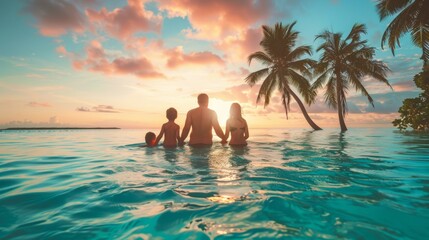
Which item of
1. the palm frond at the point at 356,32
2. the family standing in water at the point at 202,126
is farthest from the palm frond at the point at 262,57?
the family standing in water at the point at 202,126

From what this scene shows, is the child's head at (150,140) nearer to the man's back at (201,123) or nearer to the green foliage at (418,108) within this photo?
the man's back at (201,123)

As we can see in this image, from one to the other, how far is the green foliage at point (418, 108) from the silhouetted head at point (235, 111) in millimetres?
14325

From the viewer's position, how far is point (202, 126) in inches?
277

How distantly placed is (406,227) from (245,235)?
47.2 inches

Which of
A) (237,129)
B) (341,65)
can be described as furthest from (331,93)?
(237,129)

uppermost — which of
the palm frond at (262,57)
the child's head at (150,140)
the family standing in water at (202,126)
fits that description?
the palm frond at (262,57)

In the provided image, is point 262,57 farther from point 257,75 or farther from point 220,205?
point 220,205

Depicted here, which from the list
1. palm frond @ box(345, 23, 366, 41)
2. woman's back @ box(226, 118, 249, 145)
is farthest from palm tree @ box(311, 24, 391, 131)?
woman's back @ box(226, 118, 249, 145)

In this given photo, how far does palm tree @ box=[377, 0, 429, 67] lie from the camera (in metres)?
12.6

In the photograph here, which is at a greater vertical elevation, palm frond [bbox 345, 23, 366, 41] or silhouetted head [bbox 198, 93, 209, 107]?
palm frond [bbox 345, 23, 366, 41]

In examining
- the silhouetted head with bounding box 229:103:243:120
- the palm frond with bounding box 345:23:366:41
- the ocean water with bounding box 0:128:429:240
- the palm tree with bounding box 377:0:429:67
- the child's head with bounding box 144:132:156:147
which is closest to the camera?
the ocean water with bounding box 0:128:429:240

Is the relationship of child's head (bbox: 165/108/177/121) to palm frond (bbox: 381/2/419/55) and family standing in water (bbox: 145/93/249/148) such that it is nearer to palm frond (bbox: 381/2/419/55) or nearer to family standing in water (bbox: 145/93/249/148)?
family standing in water (bbox: 145/93/249/148)

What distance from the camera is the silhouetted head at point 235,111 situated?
678 cm

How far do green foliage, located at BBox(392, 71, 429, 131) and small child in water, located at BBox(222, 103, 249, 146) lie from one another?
1417cm
